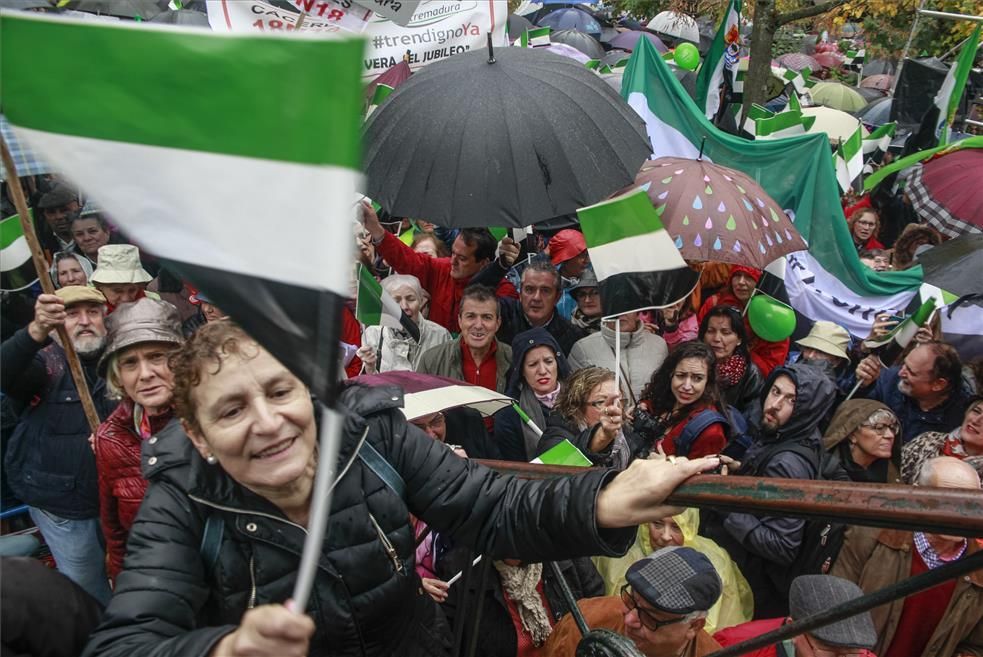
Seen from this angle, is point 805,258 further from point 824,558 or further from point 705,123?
point 824,558

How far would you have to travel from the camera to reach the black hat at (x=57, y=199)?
6.07 metres

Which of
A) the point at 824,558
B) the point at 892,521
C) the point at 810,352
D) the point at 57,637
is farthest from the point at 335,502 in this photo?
the point at 810,352

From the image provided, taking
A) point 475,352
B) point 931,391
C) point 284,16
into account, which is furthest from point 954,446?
point 284,16

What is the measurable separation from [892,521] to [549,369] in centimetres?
290

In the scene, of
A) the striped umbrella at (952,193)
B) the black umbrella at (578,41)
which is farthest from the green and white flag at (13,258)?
the black umbrella at (578,41)

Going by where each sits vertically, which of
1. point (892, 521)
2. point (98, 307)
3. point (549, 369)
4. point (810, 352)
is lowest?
point (810, 352)

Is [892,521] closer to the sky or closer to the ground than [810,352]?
closer to the sky

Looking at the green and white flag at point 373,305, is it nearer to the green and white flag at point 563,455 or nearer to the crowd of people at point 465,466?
the crowd of people at point 465,466

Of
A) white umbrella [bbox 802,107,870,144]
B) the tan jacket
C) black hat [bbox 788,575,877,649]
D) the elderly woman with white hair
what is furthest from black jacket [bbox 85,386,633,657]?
white umbrella [bbox 802,107,870,144]

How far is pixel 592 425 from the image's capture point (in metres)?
3.42

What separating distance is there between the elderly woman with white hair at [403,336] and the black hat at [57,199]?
10.3 ft

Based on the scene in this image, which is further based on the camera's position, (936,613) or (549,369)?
(549,369)

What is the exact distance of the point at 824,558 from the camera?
328cm

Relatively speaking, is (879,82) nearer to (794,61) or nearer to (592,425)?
(794,61)
